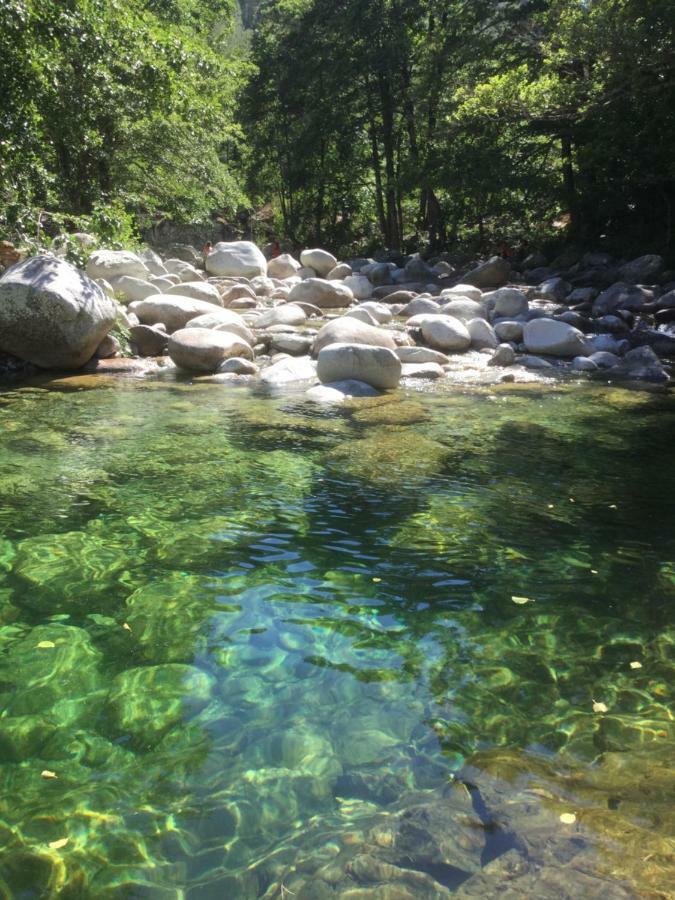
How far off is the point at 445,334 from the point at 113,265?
292 inches

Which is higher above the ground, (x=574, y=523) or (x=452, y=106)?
(x=452, y=106)

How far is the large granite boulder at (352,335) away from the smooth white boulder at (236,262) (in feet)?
37.7

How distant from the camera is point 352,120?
28.6 meters

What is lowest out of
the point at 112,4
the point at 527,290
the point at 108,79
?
the point at 527,290

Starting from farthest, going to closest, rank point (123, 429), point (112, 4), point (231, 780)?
point (112, 4), point (123, 429), point (231, 780)

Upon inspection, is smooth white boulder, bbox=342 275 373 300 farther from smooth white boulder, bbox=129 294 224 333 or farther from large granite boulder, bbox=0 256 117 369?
large granite boulder, bbox=0 256 117 369

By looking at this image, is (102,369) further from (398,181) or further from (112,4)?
(398,181)

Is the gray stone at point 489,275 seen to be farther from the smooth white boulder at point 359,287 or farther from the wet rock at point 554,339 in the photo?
the wet rock at point 554,339

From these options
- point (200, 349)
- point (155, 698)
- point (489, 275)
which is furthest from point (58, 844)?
point (489, 275)

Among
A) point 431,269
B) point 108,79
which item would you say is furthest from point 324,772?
point 431,269

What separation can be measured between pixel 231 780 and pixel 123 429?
5148 mm

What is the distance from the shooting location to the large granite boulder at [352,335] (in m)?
10.6

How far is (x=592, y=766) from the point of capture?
252 centimetres

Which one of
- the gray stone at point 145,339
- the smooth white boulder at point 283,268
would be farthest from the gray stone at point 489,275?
the gray stone at point 145,339
